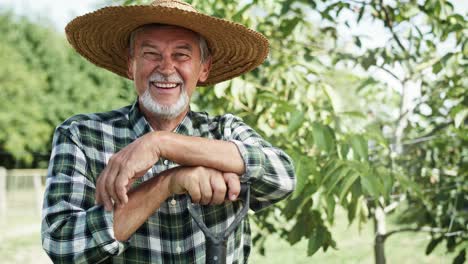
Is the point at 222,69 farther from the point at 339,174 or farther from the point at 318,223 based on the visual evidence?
the point at 318,223

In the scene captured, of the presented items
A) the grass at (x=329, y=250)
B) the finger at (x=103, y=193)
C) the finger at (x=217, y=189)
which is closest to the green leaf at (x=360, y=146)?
the finger at (x=217, y=189)

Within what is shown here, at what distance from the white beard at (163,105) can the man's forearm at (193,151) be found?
31cm

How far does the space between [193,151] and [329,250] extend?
7293 mm

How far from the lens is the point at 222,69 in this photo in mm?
2141

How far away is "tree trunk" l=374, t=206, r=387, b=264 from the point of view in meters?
3.59

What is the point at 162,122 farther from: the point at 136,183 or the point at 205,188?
the point at 205,188

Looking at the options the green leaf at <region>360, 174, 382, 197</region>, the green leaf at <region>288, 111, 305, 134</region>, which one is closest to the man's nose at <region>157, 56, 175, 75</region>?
the green leaf at <region>288, 111, 305, 134</region>

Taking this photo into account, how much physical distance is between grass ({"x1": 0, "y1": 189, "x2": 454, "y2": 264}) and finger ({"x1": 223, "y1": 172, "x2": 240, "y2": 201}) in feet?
10.7

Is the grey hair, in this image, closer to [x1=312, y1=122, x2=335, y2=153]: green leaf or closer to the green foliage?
[x1=312, y1=122, x2=335, y2=153]: green leaf

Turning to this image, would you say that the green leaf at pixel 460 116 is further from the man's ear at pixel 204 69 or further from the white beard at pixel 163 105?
the white beard at pixel 163 105

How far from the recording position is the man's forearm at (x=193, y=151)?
142 centimetres

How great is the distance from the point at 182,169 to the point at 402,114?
254 cm

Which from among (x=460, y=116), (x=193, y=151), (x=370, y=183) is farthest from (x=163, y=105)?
(x=460, y=116)

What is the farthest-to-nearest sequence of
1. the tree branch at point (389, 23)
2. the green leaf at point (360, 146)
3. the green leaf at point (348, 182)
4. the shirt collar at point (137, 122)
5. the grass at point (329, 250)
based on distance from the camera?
1. the grass at point (329, 250)
2. the tree branch at point (389, 23)
3. the green leaf at point (360, 146)
4. the green leaf at point (348, 182)
5. the shirt collar at point (137, 122)
